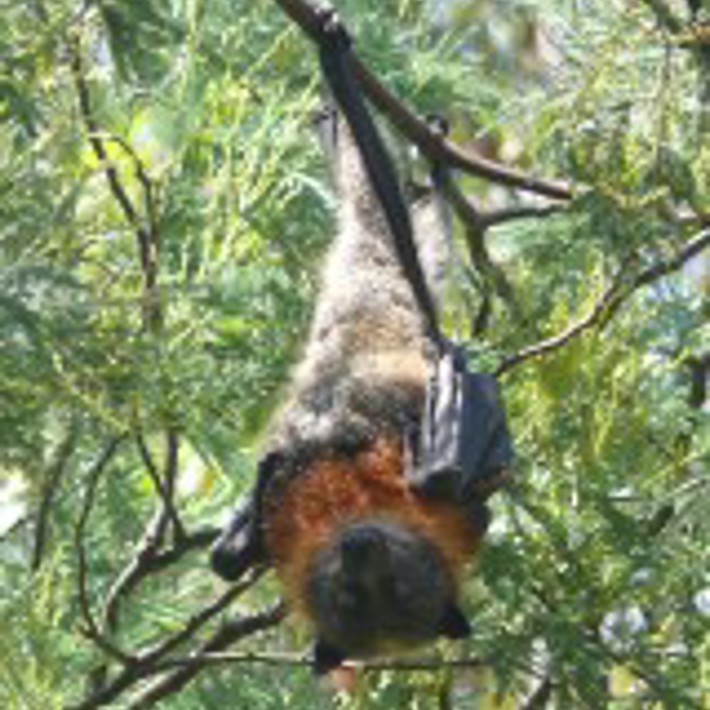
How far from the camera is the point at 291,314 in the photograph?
22.2ft

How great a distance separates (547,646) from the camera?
575 centimetres

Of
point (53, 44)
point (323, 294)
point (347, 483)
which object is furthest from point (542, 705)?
point (53, 44)

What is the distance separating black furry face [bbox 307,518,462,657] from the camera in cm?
640

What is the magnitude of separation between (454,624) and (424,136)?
1462 millimetres

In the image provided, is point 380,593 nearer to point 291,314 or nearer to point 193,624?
point 193,624

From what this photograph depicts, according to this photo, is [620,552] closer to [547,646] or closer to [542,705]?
[547,646]

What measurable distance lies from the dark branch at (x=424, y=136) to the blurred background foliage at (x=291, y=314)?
0.40 ft

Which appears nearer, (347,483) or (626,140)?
(626,140)

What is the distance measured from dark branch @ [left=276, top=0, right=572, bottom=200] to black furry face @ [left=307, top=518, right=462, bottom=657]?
1160 mm

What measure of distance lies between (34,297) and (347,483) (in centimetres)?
184

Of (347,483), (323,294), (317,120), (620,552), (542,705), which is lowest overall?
(542,705)

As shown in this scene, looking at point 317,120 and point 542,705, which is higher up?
point 317,120

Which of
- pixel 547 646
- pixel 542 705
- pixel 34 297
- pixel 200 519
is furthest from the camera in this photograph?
pixel 200 519

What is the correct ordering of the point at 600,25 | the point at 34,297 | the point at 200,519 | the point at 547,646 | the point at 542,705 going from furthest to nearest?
the point at 200,519 < the point at 542,705 < the point at 600,25 < the point at 547,646 < the point at 34,297
